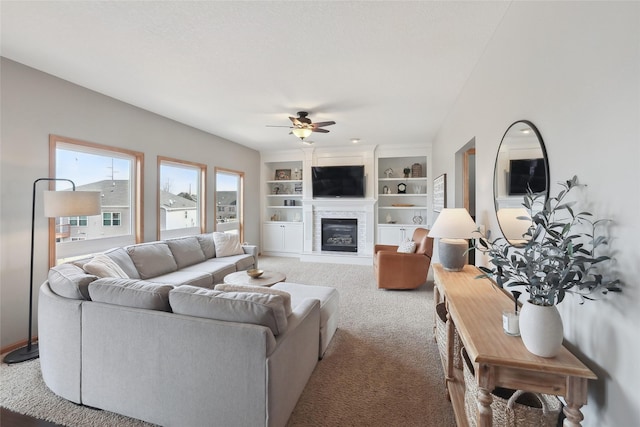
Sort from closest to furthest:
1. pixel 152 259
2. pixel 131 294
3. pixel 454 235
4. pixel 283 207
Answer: pixel 131 294
pixel 454 235
pixel 152 259
pixel 283 207

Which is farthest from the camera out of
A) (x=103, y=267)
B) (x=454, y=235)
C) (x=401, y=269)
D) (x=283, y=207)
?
(x=283, y=207)

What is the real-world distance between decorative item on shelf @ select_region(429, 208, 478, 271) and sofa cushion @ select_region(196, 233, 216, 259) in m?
3.52

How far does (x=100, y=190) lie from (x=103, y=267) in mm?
1484

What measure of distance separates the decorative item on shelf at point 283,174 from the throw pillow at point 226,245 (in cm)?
284

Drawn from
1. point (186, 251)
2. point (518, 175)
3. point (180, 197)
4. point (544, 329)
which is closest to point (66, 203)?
point (186, 251)

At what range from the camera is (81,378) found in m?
1.80

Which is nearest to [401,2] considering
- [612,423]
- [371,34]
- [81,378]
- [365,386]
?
[371,34]

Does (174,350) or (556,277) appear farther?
(174,350)

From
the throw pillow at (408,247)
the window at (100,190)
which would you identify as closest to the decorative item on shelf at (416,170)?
the throw pillow at (408,247)

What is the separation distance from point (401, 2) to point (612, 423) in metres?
2.29

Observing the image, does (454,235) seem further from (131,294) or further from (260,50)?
(131,294)

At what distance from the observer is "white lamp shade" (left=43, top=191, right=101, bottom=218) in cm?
242

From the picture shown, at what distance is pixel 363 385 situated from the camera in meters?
2.05

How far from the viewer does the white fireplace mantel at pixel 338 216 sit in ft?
20.6
